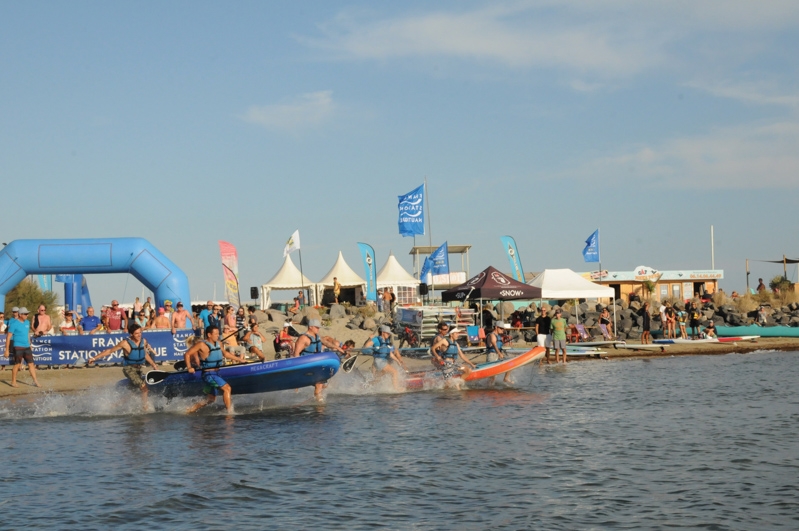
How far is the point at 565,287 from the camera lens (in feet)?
89.2

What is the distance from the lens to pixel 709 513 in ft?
28.7

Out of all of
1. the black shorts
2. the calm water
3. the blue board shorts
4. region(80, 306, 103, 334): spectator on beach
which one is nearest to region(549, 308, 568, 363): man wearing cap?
the calm water

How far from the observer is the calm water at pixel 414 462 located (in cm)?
892

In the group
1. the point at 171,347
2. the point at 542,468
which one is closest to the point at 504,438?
the point at 542,468

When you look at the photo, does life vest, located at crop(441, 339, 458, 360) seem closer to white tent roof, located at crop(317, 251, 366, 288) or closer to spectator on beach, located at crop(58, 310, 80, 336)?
spectator on beach, located at crop(58, 310, 80, 336)

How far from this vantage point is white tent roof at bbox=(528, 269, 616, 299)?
26781 mm

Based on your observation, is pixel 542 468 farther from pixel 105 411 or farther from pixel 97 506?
pixel 105 411

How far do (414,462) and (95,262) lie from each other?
1537 centimetres

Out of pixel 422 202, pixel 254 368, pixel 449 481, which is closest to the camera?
pixel 449 481

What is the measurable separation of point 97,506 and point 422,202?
23.2 metres

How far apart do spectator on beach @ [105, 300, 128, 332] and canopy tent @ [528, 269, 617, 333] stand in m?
12.5

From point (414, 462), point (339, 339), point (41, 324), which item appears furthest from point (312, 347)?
point (339, 339)

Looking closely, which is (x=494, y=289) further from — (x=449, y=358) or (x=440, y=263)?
(x=440, y=263)

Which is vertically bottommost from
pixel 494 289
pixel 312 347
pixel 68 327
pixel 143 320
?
pixel 312 347
